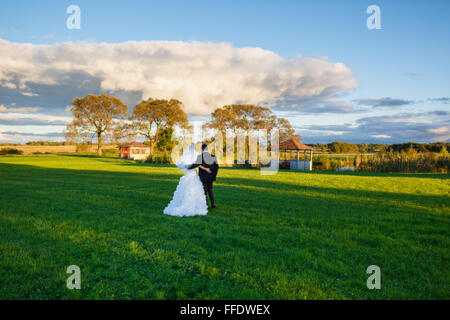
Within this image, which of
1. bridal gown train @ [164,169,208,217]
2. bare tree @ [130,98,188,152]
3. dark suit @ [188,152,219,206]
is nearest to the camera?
bridal gown train @ [164,169,208,217]

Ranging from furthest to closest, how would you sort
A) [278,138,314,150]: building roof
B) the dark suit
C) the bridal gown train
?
[278,138,314,150]: building roof
the dark suit
the bridal gown train

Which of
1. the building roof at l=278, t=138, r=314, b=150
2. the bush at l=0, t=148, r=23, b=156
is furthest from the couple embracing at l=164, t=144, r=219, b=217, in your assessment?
the bush at l=0, t=148, r=23, b=156

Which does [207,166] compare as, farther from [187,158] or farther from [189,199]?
[189,199]

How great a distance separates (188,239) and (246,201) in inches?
203

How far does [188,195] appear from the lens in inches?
329

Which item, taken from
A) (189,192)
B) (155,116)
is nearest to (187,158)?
(189,192)

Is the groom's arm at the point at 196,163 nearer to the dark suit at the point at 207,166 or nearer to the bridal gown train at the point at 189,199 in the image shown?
the dark suit at the point at 207,166

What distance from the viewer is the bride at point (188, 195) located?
8.30 metres

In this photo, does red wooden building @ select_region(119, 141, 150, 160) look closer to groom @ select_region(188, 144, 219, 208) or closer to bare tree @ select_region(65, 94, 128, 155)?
bare tree @ select_region(65, 94, 128, 155)

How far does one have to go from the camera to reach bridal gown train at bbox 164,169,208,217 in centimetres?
830

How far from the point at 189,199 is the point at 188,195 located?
0.44 ft

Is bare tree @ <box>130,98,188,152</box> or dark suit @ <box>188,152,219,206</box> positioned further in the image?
bare tree @ <box>130,98,188,152</box>

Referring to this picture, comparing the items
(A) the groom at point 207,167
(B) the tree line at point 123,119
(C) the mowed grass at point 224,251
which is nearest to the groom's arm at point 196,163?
(A) the groom at point 207,167
